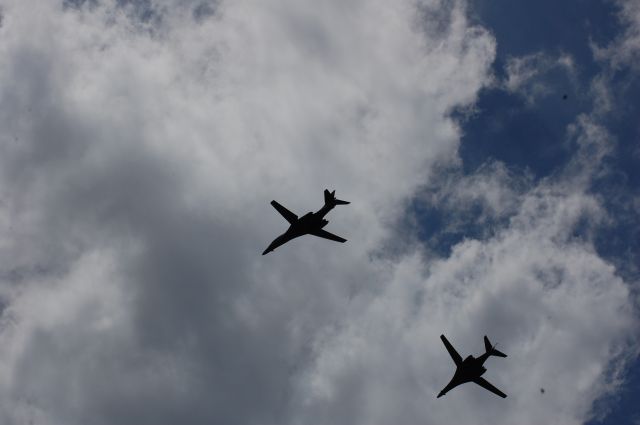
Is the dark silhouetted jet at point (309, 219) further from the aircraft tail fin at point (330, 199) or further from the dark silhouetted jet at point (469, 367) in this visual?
the dark silhouetted jet at point (469, 367)

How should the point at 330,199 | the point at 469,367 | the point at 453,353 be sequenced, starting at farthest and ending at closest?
1. the point at 453,353
2. the point at 469,367
3. the point at 330,199

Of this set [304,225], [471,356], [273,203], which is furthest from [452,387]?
[273,203]

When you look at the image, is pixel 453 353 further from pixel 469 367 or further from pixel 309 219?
pixel 309 219

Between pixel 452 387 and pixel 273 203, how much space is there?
120 feet

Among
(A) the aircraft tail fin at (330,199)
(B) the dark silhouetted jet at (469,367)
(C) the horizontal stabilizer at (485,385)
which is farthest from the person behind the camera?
(C) the horizontal stabilizer at (485,385)

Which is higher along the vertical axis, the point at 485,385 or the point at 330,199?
the point at 330,199

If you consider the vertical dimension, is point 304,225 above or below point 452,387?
above

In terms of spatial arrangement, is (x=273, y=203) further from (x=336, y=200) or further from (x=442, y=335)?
(x=442, y=335)

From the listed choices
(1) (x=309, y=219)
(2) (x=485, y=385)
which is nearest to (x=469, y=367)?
(2) (x=485, y=385)

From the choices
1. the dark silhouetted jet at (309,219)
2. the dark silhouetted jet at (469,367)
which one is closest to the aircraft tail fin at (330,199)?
the dark silhouetted jet at (309,219)

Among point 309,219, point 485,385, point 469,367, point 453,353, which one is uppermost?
point 309,219

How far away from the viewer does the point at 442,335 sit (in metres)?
62.6

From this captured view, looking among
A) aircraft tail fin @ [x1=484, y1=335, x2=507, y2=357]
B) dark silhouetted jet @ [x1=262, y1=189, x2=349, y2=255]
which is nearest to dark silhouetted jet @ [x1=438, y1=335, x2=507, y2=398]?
aircraft tail fin @ [x1=484, y1=335, x2=507, y2=357]

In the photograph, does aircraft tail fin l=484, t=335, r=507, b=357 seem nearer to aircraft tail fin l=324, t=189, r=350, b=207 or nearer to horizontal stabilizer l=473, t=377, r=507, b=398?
horizontal stabilizer l=473, t=377, r=507, b=398
